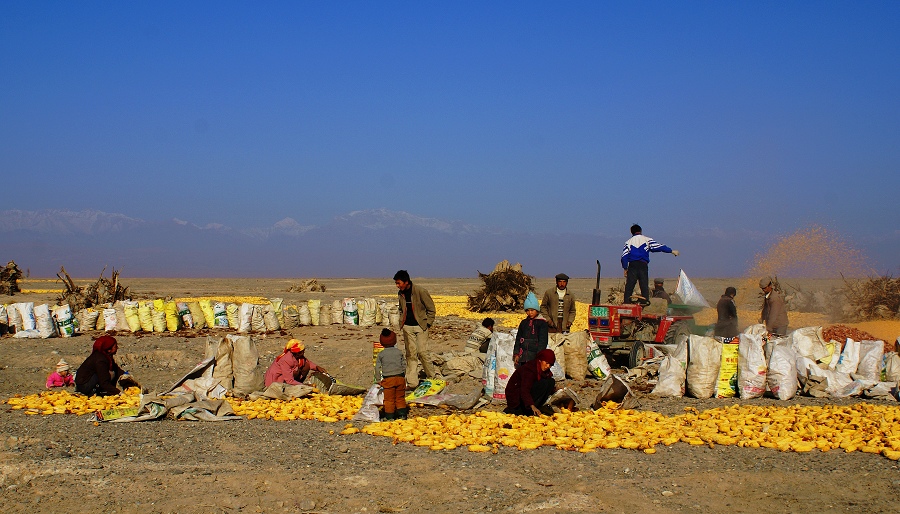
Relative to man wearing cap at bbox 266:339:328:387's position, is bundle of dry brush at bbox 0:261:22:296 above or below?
above

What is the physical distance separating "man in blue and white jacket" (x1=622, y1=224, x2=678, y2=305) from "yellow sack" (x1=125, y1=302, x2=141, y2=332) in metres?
12.6

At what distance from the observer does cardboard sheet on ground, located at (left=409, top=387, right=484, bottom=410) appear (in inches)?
382

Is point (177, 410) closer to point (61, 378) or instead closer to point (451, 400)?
point (451, 400)

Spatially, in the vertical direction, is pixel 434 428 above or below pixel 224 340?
below

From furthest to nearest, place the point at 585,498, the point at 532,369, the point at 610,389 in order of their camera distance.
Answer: the point at 610,389 < the point at 532,369 < the point at 585,498

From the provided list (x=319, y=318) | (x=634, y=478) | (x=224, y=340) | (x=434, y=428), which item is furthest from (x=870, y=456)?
(x=319, y=318)

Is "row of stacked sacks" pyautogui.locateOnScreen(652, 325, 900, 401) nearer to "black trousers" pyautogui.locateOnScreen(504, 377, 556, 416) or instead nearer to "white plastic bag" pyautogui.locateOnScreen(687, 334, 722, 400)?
"white plastic bag" pyautogui.locateOnScreen(687, 334, 722, 400)

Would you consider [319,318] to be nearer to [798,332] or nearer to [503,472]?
[798,332]

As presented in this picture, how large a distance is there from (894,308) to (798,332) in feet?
33.3

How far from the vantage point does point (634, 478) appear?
6.47 meters

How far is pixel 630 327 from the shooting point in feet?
42.9

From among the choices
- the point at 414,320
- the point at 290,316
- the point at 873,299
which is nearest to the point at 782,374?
the point at 414,320

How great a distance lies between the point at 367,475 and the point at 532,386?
2.87 m

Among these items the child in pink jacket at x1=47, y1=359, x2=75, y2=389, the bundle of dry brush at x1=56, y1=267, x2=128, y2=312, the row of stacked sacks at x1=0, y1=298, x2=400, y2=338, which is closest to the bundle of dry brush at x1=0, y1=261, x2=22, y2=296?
the bundle of dry brush at x1=56, y1=267, x2=128, y2=312
